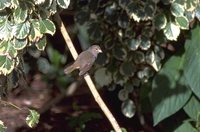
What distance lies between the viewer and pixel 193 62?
3.35 m

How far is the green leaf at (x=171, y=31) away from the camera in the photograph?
3.25 metres

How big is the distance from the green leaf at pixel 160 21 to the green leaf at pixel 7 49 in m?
1.15

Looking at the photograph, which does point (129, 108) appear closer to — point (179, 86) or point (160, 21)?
point (179, 86)

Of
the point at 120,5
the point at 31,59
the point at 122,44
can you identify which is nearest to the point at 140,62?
the point at 122,44

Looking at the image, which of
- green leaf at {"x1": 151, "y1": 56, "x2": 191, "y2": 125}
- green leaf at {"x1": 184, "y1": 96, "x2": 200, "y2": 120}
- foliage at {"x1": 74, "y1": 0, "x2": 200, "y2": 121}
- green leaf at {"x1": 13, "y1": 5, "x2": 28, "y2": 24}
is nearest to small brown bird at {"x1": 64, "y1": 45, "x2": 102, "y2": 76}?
green leaf at {"x1": 13, "y1": 5, "x2": 28, "y2": 24}

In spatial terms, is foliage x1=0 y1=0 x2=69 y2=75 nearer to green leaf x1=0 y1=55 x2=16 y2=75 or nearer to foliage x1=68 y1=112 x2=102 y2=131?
green leaf x1=0 y1=55 x2=16 y2=75

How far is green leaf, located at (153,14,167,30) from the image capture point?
10.7 ft

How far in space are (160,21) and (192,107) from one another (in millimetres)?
568

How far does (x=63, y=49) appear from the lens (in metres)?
4.95

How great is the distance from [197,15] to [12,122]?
1569 mm

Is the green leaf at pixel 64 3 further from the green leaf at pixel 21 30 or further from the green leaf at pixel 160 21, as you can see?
the green leaf at pixel 160 21

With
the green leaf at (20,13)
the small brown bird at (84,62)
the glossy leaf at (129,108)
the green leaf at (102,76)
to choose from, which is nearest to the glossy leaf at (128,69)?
the green leaf at (102,76)

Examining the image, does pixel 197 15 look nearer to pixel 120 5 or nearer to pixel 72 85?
pixel 120 5

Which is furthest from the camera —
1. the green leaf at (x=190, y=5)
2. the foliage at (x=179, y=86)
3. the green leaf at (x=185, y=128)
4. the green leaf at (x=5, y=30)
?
the green leaf at (x=185, y=128)
